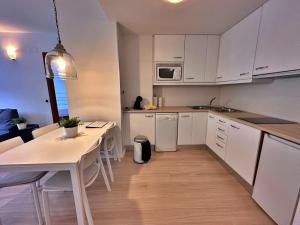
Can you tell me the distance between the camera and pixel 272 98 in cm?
196

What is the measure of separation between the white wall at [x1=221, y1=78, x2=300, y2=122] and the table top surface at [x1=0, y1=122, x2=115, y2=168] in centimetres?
235

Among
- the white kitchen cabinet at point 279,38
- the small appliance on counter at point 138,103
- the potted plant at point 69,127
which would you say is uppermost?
the white kitchen cabinet at point 279,38

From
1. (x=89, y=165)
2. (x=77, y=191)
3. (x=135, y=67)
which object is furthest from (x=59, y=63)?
(x=135, y=67)

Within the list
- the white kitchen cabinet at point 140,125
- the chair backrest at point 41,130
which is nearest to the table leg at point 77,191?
the chair backrest at point 41,130

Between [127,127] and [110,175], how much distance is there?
0.99m

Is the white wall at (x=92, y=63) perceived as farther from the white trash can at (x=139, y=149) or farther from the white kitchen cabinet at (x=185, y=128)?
the white kitchen cabinet at (x=185, y=128)

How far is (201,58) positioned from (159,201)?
2.60 metres

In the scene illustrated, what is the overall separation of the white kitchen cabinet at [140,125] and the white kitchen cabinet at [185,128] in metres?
0.53

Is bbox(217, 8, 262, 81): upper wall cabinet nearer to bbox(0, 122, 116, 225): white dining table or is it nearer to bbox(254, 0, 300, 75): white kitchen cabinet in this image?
bbox(254, 0, 300, 75): white kitchen cabinet

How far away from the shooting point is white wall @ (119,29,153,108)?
283cm

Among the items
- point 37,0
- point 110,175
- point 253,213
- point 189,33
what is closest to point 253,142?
point 253,213

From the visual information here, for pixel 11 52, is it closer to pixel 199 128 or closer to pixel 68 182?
pixel 68 182

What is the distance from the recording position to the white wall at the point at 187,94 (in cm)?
322

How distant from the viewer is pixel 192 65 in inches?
112
